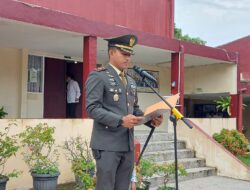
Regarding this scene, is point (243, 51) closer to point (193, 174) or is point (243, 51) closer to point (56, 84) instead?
point (56, 84)

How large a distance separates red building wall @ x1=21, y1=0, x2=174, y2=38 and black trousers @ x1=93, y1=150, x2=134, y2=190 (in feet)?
21.8

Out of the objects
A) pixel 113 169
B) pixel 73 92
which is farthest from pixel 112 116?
pixel 73 92

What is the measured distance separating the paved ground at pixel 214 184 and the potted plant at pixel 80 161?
195 centimetres

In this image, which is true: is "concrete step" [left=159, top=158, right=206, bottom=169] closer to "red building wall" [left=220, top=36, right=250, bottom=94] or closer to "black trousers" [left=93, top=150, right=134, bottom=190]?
"black trousers" [left=93, top=150, right=134, bottom=190]

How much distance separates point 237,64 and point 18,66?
646 cm

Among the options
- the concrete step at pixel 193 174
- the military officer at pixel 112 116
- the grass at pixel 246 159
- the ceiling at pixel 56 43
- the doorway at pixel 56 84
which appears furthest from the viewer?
the doorway at pixel 56 84

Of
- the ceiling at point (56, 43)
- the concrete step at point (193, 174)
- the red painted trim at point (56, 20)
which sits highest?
the red painted trim at point (56, 20)

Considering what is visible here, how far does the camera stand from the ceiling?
8.13 m

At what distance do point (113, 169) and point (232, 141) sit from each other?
7.97 m

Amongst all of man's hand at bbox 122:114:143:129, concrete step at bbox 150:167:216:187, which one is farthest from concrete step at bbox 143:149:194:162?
man's hand at bbox 122:114:143:129

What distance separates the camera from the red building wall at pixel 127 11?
994cm

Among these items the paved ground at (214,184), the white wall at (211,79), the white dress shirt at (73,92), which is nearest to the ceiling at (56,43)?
the white wall at (211,79)

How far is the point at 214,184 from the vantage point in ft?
27.2

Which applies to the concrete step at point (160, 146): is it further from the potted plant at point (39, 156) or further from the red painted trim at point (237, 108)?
the red painted trim at point (237, 108)
